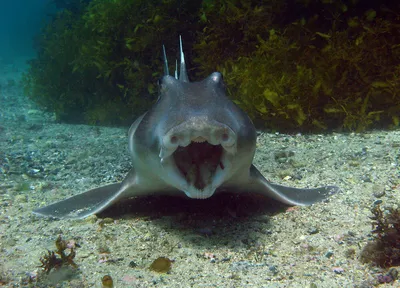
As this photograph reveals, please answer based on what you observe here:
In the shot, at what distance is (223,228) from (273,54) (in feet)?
17.0

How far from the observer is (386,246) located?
2.67 meters

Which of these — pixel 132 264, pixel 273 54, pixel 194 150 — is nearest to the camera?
pixel 132 264

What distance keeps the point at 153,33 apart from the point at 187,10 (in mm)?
1204

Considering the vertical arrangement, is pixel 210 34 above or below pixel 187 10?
below

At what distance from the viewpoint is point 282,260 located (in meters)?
2.98

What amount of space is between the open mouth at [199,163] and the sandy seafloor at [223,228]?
0.80 metres

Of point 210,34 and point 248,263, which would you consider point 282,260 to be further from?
point 210,34

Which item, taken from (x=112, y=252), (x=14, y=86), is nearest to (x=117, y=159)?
(x=112, y=252)

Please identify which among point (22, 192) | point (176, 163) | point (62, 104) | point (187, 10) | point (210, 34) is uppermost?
point (187, 10)

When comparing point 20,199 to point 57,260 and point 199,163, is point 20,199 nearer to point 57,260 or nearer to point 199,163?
point 57,260

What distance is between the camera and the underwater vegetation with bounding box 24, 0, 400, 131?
680cm

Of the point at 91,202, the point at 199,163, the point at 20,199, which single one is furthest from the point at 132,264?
the point at 20,199

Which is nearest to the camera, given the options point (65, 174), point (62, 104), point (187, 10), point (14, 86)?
point (65, 174)

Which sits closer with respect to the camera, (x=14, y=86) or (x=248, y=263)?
(x=248, y=263)
